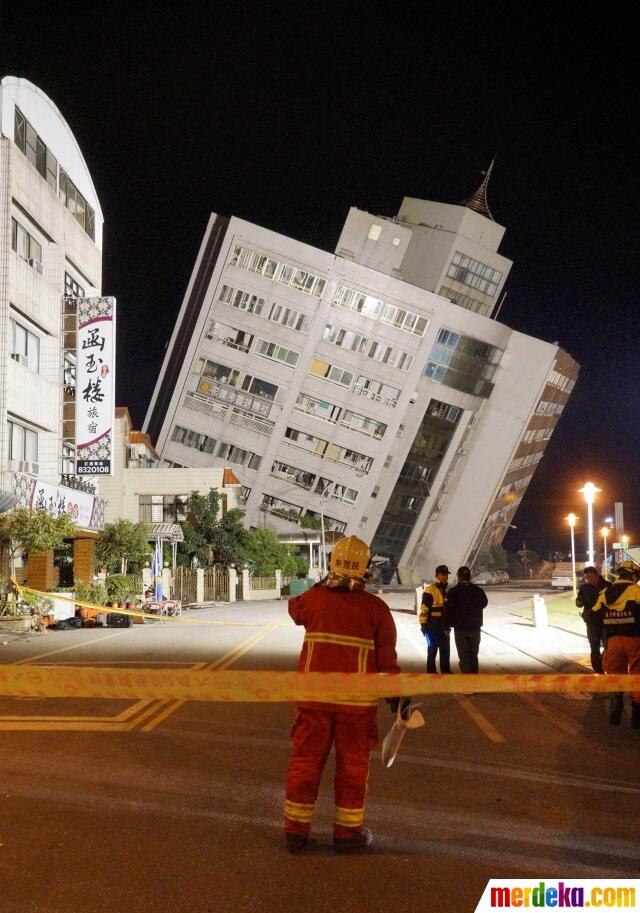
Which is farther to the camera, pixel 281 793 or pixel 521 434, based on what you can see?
pixel 521 434

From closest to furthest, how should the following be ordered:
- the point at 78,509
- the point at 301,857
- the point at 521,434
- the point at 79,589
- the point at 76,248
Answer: the point at 301,857
the point at 79,589
the point at 78,509
the point at 76,248
the point at 521,434

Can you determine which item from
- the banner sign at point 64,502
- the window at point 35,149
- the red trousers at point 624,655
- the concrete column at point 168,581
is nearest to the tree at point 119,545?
the banner sign at point 64,502

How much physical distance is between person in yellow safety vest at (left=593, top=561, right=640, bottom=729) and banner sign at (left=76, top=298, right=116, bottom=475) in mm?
26524

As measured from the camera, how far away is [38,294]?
3325 cm

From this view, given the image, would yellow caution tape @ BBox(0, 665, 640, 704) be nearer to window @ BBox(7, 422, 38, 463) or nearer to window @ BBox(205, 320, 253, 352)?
window @ BBox(7, 422, 38, 463)

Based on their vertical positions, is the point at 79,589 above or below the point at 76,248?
below

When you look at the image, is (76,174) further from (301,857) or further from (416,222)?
(416,222)

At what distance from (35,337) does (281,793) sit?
98.1 ft

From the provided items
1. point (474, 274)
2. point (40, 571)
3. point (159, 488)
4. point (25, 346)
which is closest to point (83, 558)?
point (40, 571)

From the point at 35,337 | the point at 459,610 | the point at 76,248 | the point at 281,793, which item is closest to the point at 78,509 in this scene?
the point at 35,337

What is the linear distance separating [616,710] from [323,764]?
580 centimetres

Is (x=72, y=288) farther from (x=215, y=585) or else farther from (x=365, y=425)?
(x=365, y=425)

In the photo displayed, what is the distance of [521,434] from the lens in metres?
90.6

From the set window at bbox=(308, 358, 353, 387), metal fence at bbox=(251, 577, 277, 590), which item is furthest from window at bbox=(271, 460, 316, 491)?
metal fence at bbox=(251, 577, 277, 590)
